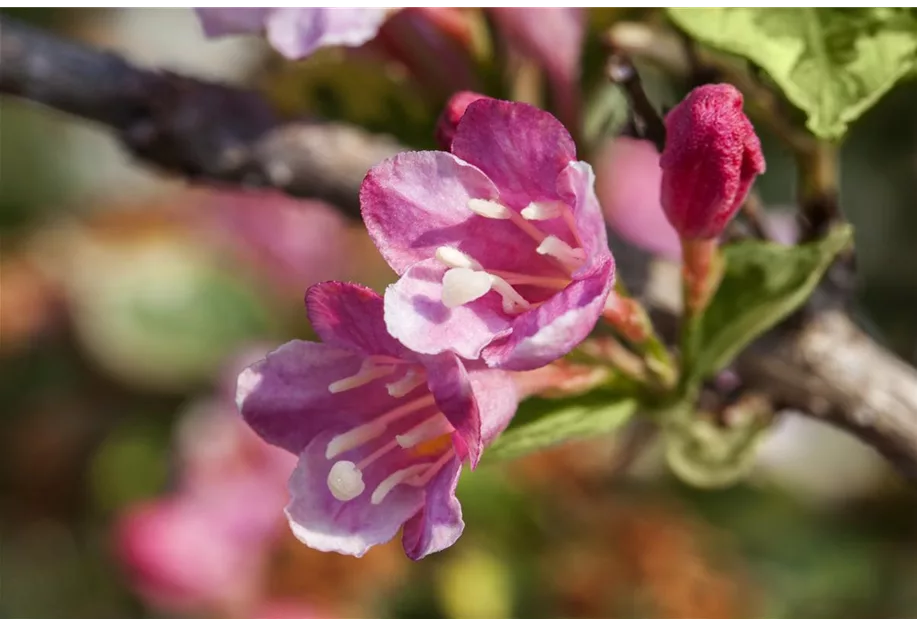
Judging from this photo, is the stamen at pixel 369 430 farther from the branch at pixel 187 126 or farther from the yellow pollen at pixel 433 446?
the branch at pixel 187 126

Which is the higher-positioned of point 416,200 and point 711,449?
point 416,200

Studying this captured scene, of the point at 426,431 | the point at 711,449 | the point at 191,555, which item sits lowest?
the point at 191,555

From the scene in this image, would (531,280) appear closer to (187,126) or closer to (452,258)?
(452,258)

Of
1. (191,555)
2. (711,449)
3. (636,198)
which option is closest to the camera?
(711,449)

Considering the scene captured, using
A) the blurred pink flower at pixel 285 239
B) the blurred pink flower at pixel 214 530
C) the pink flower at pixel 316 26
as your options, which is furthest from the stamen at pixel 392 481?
the blurred pink flower at pixel 285 239

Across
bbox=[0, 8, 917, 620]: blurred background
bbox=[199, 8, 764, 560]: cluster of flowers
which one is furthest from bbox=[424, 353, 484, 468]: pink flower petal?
bbox=[0, 8, 917, 620]: blurred background

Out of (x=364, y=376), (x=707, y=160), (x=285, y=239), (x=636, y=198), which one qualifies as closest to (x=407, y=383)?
(x=364, y=376)
